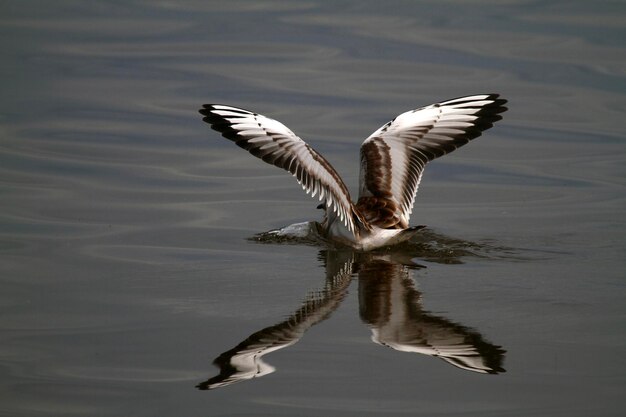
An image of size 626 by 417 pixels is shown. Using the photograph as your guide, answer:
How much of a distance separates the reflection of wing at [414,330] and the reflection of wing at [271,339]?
0.69ft

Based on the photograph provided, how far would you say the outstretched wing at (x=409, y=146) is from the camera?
11047 millimetres

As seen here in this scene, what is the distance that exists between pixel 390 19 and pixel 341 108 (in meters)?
4.91

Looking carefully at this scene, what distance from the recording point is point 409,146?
11.6m

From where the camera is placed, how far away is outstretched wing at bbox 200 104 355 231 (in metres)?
9.92

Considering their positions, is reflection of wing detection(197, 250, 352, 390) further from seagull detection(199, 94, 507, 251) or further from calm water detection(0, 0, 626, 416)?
seagull detection(199, 94, 507, 251)

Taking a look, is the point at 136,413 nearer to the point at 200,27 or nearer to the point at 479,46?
the point at 479,46

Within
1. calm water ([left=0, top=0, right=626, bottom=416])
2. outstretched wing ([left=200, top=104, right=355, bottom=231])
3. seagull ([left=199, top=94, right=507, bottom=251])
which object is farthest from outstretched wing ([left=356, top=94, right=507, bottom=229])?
outstretched wing ([left=200, top=104, right=355, bottom=231])

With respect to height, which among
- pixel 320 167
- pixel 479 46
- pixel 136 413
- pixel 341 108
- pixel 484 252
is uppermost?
pixel 479 46

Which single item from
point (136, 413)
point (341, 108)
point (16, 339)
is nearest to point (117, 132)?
point (341, 108)

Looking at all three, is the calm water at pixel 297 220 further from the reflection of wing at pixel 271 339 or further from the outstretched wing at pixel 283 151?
the outstretched wing at pixel 283 151

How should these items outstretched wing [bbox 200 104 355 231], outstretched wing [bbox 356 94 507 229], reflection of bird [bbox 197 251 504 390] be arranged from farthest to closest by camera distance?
outstretched wing [bbox 356 94 507 229] → outstretched wing [bbox 200 104 355 231] → reflection of bird [bbox 197 251 504 390]

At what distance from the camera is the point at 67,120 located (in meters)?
14.1

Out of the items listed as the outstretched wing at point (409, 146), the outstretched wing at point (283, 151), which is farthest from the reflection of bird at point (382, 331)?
the outstretched wing at point (409, 146)

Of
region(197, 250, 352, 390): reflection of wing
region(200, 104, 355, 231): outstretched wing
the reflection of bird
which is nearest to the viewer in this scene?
region(197, 250, 352, 390): reflection of wing
